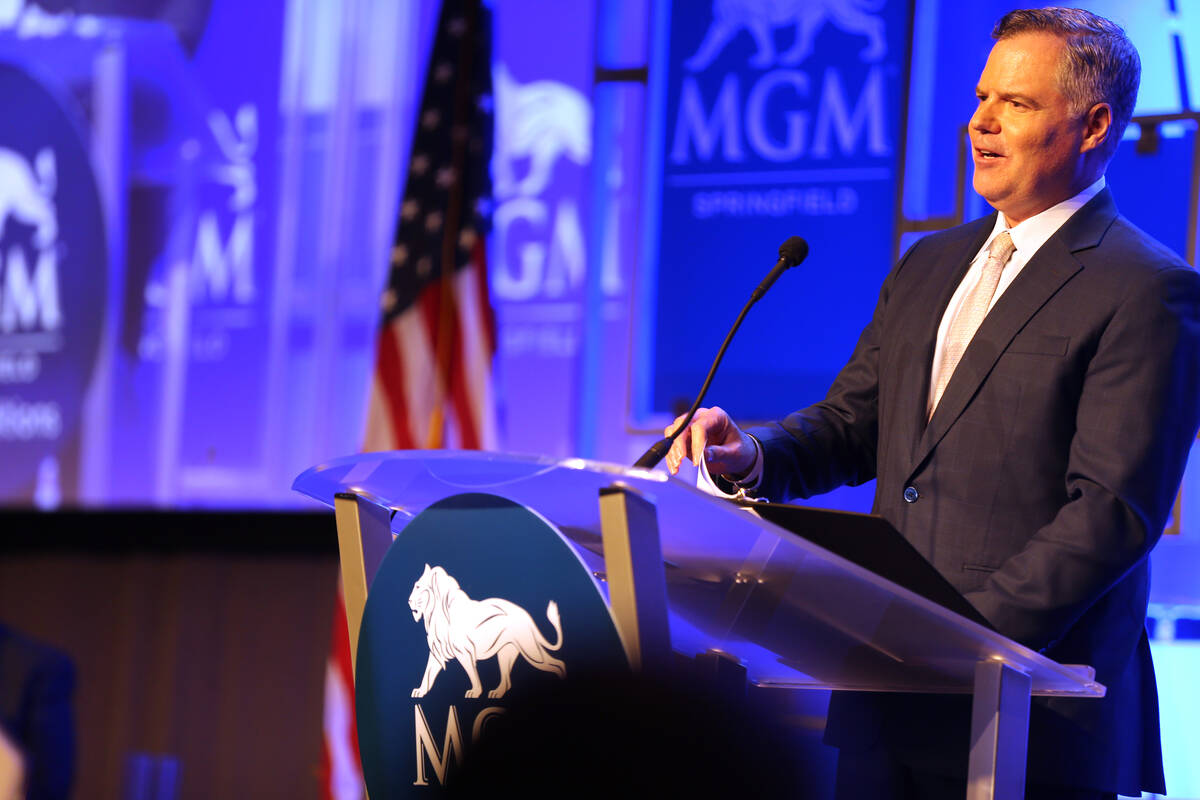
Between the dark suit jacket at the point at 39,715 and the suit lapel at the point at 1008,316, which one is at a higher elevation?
the suit lapel at the point at 1008,316

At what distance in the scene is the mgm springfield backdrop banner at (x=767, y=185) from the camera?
134 inches

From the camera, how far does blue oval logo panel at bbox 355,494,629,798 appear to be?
1.00 m

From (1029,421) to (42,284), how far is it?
12.8 ft

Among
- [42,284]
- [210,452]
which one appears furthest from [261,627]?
[42,284]

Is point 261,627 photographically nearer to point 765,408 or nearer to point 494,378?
point 494,378

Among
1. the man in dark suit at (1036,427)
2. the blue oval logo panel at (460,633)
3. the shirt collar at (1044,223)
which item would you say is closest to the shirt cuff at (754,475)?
the man in dark suit at (1036,427)

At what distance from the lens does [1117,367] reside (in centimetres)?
154

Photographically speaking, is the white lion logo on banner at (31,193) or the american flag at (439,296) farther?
the white lion logo on banner at (31,193)

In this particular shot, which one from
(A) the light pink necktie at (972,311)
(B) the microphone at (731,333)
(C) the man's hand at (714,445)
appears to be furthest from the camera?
(A) the light pink necktie at (972,311)

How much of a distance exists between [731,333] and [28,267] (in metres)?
3.75

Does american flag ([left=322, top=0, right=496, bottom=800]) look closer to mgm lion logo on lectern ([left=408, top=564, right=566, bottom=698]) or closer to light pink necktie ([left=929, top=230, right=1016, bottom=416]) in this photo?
light pink necktie ([left=929, top=230, right=1016, bottom=416])

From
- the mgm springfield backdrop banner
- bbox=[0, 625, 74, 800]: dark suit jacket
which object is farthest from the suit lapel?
bbox=[0, 625, 74, 800]: dark suit jacket

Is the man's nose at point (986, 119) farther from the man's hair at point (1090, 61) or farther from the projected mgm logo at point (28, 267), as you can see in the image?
the projected mgm logo at point (28, 267)

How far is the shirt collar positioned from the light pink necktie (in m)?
0.02
